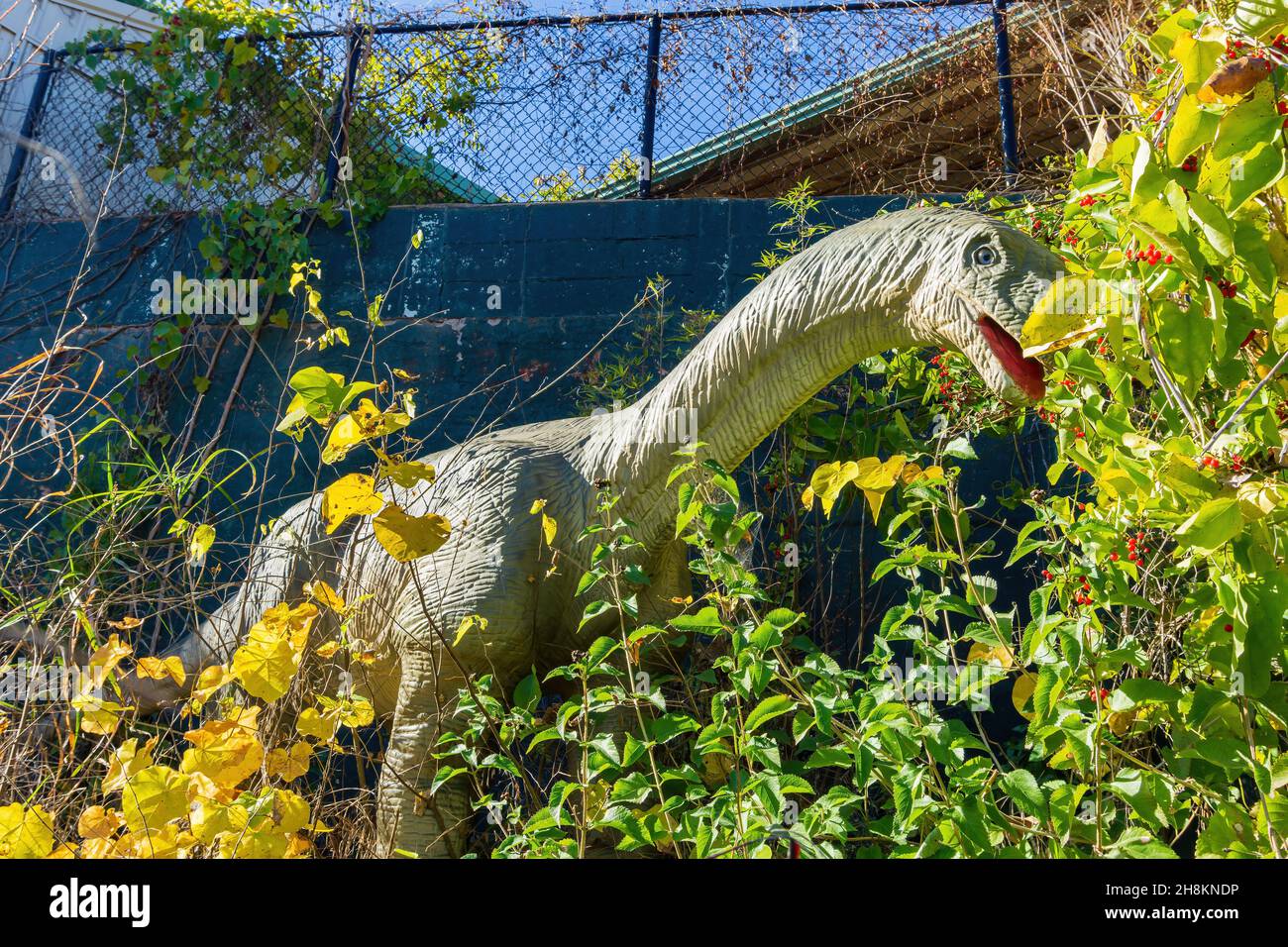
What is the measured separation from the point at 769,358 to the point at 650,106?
2.47 metres

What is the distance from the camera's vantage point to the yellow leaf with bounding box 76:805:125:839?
1.82 m

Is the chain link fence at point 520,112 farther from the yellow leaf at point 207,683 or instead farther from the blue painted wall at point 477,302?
the yellow leaf at point 207,683

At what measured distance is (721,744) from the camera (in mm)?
1781

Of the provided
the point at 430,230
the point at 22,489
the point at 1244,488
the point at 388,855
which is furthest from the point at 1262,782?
the point at 22,489

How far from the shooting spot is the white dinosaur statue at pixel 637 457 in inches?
84.4

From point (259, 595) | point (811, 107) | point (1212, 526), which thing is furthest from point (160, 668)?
point (811, 107)

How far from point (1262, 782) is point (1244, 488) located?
35 cm

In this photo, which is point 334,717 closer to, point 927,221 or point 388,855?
point 388,855

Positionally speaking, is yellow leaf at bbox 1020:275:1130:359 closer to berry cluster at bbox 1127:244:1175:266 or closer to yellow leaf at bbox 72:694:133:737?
berry cluster at bbox 1127:244:1175:266

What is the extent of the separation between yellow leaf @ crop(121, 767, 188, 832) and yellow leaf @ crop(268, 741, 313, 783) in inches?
9.3

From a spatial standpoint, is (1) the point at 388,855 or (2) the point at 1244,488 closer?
(2) the point at 1244,488

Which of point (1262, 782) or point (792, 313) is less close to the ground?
point (792, 313)

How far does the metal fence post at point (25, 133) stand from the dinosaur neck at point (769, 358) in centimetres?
350

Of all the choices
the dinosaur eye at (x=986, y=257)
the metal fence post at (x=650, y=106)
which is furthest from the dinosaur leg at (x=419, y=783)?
the metal fence post at (x=650, y=106)
